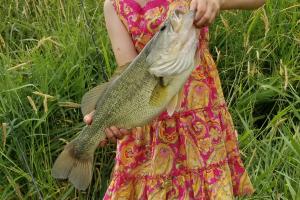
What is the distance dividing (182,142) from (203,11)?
51 cm

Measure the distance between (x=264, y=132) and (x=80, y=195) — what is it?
885 millimetres

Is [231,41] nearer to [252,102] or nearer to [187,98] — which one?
[252,102]

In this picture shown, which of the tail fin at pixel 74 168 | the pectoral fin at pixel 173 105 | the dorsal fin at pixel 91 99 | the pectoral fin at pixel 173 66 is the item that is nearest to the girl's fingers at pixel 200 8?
the pectoral fin at pixel 173 66

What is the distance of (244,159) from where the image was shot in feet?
10.5

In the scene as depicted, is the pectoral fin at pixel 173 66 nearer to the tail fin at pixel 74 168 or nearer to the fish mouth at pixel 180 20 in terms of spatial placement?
the fish mouth at pixel 180 20

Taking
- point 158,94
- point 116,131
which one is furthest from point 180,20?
point 116,131

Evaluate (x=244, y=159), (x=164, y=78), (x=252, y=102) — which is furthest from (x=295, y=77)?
(x=164, y=78)

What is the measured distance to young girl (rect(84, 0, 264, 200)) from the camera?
238cm

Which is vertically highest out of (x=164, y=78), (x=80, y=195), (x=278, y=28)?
(x=164, y=78)

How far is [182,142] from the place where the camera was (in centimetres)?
239

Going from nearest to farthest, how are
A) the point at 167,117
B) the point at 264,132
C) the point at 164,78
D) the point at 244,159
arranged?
the point at 164,78
the point at 167,117
the point at 244,159
the point at 264,132

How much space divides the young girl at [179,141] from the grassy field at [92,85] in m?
0.53

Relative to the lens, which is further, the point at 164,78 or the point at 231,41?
the point at 231,41

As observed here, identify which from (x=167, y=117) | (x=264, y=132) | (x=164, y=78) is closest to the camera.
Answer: (x=164, y=78)
